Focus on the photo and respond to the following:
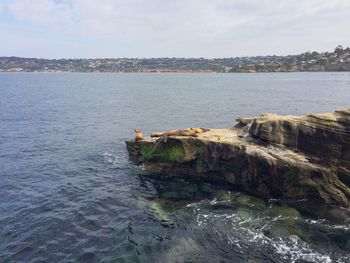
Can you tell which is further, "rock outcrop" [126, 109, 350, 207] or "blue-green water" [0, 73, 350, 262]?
"rock outcrop" [126, 109, 350, 207]

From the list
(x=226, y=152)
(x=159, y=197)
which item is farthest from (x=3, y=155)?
(x=226, y=152)

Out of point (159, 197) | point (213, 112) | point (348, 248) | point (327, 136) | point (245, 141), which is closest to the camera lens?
point (348, 248)

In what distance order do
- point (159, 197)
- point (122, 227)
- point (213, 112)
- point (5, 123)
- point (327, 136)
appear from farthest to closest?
point (213, 112), point (5, 123), point (159, 197), point (327, 136), point (122, 227)

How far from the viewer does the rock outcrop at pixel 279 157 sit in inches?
1050

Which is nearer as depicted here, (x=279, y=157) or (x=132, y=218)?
(x=132, y=218)

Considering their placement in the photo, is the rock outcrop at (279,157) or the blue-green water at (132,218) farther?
the rock outcrop at (279,157)

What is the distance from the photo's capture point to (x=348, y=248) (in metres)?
21.1

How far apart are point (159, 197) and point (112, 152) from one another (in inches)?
582

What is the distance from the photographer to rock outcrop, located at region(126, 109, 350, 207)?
2667 centimetres

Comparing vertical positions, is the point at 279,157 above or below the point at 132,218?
above

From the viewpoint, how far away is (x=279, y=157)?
1087 inches

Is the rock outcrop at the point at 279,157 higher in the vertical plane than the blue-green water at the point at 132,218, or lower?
higher

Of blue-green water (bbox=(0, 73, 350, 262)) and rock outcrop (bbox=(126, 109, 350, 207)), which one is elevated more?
rock outcrop (bbox=(126, 109, 350, 207))

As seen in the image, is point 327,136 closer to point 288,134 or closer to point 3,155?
point 288,134
